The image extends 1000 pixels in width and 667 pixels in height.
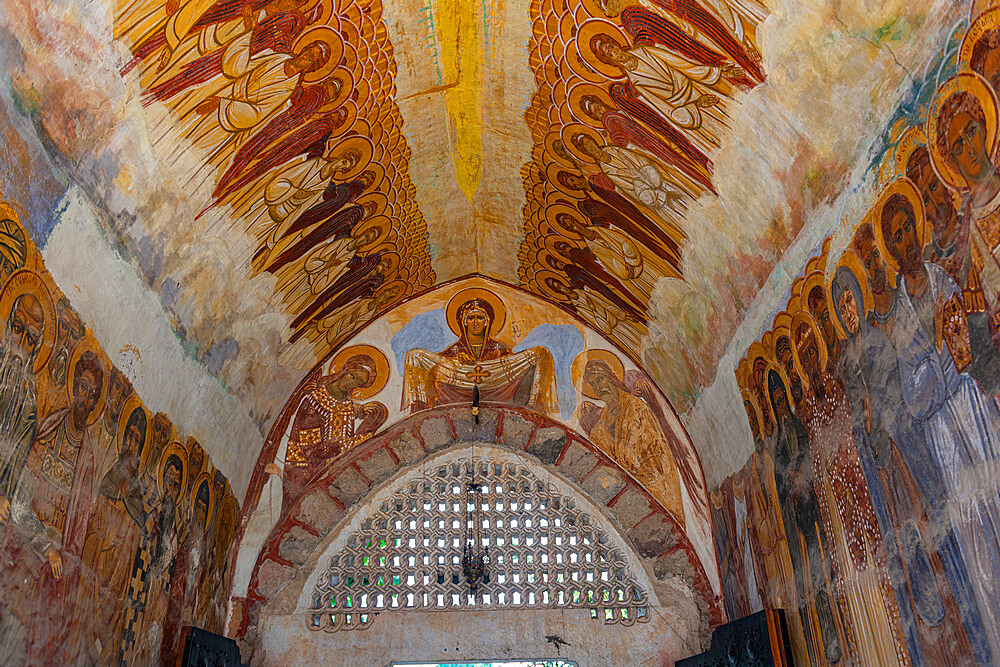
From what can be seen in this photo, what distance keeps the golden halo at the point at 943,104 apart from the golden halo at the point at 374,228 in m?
5.80

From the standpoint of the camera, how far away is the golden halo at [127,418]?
6902 millimetres

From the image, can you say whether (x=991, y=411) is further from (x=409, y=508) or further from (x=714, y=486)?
(x=409, y=508)

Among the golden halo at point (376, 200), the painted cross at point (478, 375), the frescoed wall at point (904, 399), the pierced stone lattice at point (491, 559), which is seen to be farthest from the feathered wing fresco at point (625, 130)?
the pierced stone lattice at point (491, 559)

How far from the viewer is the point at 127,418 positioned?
7000mm

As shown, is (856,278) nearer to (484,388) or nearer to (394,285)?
(484,388)

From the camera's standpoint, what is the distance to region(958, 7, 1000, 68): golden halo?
4.28 m

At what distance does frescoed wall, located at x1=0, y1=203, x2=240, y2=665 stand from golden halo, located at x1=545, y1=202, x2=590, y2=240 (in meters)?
4.61

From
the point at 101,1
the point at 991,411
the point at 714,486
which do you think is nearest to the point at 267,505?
the point at 714,486

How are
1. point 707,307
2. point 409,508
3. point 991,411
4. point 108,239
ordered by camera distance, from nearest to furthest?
point 991,411, point 108,239, point 707,307, point 409,508

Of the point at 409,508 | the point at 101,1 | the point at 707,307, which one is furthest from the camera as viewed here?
the point at 409,508

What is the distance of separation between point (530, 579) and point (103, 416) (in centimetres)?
539

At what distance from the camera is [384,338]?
35.7ft

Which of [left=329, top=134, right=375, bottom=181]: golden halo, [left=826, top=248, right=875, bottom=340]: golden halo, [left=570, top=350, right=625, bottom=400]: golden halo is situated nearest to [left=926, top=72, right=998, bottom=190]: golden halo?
[left=826, top=248, right=875, bottom=340]: golden halo

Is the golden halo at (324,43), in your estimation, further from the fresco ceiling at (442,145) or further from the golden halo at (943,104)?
the golden halo at (943,104)
